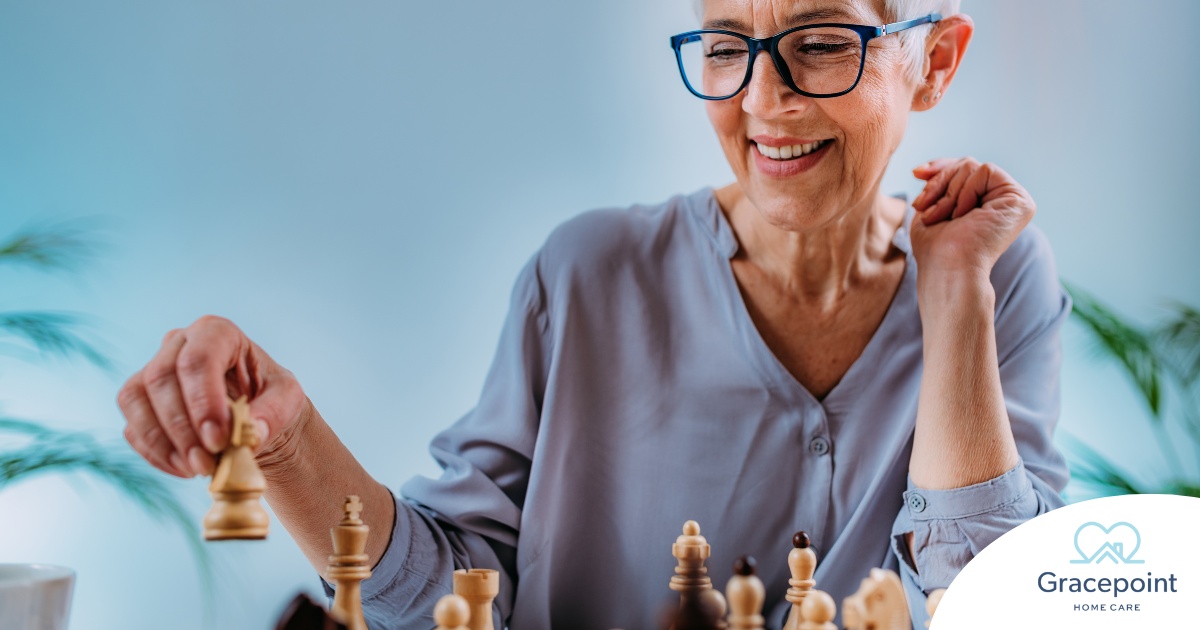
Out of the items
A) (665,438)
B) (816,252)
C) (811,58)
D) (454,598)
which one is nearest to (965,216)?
(816,252)

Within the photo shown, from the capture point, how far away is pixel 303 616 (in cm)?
77

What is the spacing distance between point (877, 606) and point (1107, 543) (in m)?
0.33

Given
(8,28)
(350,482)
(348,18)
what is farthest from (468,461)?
(8,28)

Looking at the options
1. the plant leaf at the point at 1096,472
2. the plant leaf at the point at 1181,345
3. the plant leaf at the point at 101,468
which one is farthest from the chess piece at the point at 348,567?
the plant leaf at the point at 1181,345

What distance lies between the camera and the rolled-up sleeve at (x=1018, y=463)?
127cm

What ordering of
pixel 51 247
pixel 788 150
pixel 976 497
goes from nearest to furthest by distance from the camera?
pixel 976 497 → pixel 788 150 → pixel 51 247

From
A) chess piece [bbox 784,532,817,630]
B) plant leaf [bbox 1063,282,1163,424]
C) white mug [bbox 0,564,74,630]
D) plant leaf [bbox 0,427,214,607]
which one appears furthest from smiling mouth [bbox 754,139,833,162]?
plant leaf [bbox 0,427,214,607]

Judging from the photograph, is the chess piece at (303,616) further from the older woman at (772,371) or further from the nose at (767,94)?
the nose at (767,94)

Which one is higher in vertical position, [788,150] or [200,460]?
[788,150]

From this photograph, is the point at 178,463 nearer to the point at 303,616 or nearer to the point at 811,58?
the point at 303,616

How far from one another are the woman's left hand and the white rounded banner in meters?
0.42

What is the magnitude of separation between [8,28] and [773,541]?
1559mm

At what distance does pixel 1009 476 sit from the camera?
1.28 meters

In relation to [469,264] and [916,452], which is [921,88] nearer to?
[916,452]
